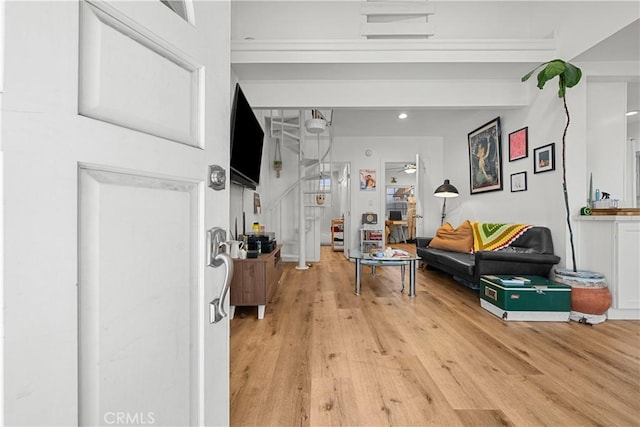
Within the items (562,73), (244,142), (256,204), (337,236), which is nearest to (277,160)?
(256,204)

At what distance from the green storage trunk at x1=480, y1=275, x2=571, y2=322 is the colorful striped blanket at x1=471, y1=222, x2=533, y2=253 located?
96 cm

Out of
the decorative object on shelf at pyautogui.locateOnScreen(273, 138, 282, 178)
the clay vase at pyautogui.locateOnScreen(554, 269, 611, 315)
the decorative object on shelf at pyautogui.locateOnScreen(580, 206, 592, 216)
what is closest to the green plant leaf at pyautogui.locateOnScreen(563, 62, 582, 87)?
the decorative object on shelf at pyautogui.locateOnScreen(580, 206, 592, 216)

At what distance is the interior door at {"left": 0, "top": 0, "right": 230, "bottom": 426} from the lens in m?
0.39

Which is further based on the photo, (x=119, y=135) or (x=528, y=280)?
(x=528, y=280)

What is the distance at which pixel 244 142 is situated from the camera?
2787 mm

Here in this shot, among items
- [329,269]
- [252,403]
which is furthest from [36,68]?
[329,269]

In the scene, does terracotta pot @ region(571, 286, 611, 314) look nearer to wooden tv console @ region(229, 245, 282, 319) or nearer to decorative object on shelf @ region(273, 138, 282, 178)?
wooden tv console @ region(229, 245, 282, 319)

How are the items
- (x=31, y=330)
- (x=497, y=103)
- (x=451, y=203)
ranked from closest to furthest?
1. (x=31, y=330)
2. (x=497, y=103)
3. (x=451, y=203)

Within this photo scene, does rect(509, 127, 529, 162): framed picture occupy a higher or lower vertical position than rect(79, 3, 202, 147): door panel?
higher

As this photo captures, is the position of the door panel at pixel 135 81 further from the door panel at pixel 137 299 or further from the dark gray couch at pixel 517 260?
the dark gray couch at pixel 517 260

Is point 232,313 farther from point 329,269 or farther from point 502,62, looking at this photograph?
point 502,62

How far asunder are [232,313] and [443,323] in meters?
1.95

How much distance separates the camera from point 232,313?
2.64 m

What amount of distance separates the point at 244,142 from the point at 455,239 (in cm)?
346
